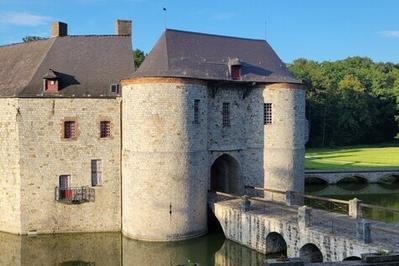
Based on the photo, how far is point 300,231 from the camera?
1723cm

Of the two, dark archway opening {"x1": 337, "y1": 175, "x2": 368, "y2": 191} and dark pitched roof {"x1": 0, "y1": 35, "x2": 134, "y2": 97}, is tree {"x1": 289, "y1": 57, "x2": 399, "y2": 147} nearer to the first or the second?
dark archway opening {"x1": 337, "y1": 175, "x2": 368, "y2": 191}

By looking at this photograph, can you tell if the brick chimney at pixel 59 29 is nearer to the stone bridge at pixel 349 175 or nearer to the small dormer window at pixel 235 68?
the small dormer window at pixel 235 68

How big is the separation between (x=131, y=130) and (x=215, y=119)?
4.22 metres

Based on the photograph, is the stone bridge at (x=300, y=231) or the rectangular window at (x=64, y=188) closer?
the stone bridge at (x=300, y=231)

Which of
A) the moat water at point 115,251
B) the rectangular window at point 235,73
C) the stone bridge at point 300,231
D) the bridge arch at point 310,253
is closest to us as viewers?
the stone bridge at point 300,231

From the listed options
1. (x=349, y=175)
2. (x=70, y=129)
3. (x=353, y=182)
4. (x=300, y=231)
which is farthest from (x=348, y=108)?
(x=300, y=231)

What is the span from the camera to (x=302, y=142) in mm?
24875

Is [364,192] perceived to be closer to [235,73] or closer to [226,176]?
[226,176]

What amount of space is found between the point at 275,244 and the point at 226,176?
22.1 ft

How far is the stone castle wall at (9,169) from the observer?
22094mm

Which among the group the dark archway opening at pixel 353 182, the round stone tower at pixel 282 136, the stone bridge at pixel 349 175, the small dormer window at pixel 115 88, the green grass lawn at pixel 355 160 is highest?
the small dormer window at pixel 115 88

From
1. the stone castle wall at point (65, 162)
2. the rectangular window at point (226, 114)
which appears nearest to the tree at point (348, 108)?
the rectangular window at point (226, 114)

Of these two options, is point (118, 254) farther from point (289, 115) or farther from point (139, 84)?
point (289, 115)

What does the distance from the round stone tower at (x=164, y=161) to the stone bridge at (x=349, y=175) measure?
63.3 ft
